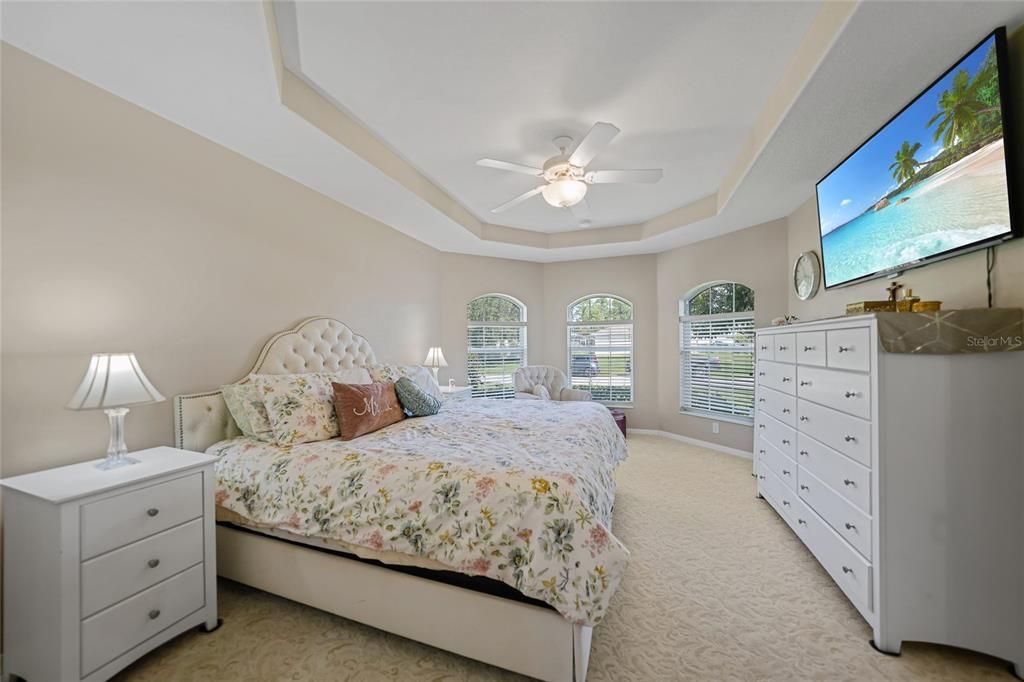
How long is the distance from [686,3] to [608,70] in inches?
20.1

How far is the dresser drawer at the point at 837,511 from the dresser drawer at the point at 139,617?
3084mm

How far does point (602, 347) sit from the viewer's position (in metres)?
6.30

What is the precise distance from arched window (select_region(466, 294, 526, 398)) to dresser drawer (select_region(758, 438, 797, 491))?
10.9 ft

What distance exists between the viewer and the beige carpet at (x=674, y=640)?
170 centimetres

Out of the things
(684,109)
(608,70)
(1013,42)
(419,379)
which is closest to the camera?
(1013,42)

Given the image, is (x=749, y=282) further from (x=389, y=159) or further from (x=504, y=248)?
(x=389, y=159)

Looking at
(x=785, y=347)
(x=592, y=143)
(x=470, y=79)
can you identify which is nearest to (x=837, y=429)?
(x=785, y=347)

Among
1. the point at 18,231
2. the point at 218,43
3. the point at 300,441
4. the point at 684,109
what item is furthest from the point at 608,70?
the point at 18,231

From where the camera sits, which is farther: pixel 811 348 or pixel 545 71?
pixel 811 348

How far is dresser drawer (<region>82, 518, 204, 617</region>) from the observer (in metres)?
1.56

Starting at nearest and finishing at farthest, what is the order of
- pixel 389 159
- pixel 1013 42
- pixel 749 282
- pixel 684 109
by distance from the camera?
pixel 1013 42
pixel 684 109
pixel 389 159
pixel 749 282

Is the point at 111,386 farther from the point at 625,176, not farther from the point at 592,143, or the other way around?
the point at 625,176

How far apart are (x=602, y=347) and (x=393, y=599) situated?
4.97m

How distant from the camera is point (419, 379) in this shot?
12.7 feet
